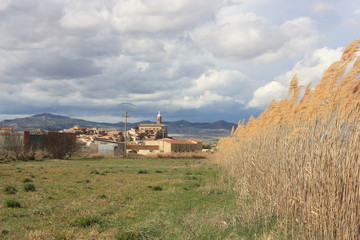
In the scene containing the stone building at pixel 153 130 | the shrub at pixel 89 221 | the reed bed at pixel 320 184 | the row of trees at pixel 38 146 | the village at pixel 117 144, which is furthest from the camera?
the stone building at pixel 153 130

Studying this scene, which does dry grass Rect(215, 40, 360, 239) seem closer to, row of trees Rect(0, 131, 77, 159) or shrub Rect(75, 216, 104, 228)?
shrub Rect(75, 216, 104, 228)

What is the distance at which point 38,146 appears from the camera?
51656 mm

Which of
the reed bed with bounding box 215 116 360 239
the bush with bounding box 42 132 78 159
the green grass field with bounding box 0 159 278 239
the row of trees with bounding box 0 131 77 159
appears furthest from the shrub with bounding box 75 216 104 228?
the bush with bounding box 42 132 78 159

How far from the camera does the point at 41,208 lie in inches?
428

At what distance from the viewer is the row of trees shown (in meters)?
45.4

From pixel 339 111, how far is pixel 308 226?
1.77 meters

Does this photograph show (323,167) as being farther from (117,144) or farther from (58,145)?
(117,144)

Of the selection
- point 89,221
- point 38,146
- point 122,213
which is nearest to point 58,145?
point 38,146

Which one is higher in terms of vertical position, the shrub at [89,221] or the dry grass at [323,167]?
the dry grass at [323,167]

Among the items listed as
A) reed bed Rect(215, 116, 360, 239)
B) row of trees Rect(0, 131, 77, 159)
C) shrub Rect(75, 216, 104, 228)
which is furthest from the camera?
row of trees Rect(0, 131, 77, 159)

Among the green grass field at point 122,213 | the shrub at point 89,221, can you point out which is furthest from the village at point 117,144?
the shrub at point 89,221

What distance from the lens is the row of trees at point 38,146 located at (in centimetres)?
4544

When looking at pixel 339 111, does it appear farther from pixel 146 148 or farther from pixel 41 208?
pixel 146 148

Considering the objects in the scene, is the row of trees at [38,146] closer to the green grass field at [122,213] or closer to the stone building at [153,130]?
the green grass field at [122,213]
